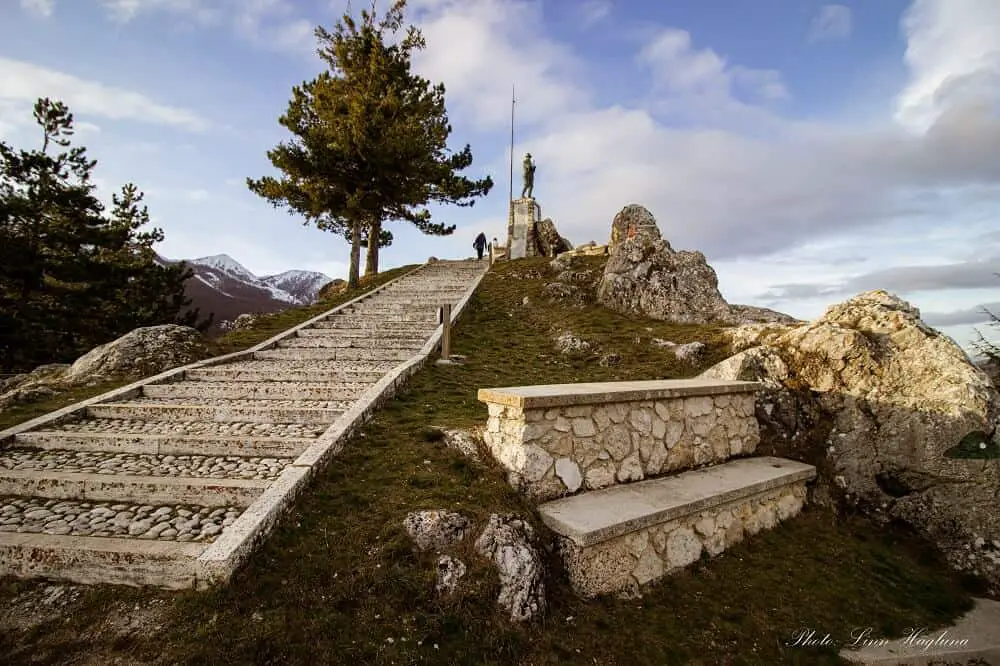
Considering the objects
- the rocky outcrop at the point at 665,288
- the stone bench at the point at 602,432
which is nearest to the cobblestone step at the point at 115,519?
the stone bench at the point at 602,432

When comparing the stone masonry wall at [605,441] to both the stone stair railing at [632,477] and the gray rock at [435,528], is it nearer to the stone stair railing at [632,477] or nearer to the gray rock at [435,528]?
the stone stair railing at [632,477]

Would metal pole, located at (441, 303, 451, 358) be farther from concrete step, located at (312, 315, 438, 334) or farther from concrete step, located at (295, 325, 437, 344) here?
concrete step, located at (312, 315, 438, 334)

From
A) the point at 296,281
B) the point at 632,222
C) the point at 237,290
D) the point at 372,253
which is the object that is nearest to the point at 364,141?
the point at 372,253

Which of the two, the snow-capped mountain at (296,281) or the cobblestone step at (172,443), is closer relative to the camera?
the cobblestone step at (172,443)

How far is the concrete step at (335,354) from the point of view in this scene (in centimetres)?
1072

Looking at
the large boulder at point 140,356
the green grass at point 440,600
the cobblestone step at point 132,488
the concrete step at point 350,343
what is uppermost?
the concrete step at point 350,343

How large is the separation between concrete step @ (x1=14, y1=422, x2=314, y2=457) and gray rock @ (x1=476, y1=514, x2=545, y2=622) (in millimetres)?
2935

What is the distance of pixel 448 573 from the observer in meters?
3.78

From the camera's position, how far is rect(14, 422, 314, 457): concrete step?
5840mm

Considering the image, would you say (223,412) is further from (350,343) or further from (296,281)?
(296,281)

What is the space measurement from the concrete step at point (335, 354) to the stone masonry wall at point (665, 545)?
7.08 metres

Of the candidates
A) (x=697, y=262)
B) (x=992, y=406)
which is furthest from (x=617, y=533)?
(x=697, y=262)

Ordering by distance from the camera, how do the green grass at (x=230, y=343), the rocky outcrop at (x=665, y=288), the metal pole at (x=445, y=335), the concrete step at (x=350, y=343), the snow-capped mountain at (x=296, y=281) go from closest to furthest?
the green grass at (x=230, y=343), the metal pole at (x=445, y=335), the concrete step at (x=350, y=343), the rocky outcrop at (x=665, y=288), the snow-capped mountain at (x=296, y=281)

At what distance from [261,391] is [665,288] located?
12035 mm
